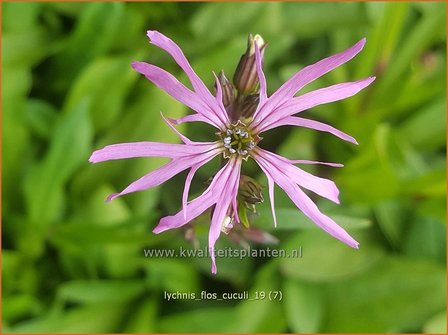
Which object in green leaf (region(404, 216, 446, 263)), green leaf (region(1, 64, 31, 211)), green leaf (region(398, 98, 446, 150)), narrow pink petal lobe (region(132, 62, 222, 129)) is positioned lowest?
narrow pink petal lobe (region(132, 62, 222, 129))

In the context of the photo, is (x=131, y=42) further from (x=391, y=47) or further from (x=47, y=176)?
(x=391, y=47)

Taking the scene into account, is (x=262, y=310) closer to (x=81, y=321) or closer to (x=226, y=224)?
(x=81, y=321)

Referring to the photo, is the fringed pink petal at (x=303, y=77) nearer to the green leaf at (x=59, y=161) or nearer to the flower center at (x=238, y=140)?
the flower center at (x=238, y=140)

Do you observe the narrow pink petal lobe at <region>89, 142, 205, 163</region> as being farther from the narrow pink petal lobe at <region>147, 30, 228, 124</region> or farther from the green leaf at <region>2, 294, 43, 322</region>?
the green leaf at <region>2, 294, 43, 322</region>

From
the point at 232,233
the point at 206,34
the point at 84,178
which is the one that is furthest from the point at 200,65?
the point at 232,233

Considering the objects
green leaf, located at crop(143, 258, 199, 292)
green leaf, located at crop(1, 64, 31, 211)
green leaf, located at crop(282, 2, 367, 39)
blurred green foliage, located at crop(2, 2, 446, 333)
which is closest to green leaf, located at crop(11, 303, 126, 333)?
blurred green foliage, located at crop(2, 2, 446, 333)

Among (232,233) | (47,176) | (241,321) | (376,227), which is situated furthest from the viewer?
(376,227)
